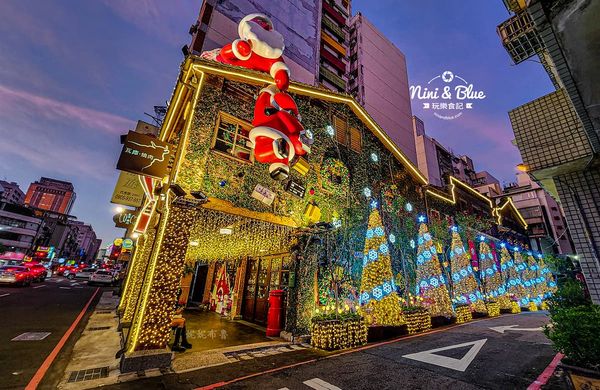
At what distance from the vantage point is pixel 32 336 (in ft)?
23.5

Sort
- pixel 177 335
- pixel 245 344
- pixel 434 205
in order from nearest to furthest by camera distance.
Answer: pixel 177 335, pixel 245 344, pixel 434 205

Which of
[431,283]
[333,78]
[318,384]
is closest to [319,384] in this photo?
[318,384]

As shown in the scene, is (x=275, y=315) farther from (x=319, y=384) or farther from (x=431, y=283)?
(x=431, y=283)

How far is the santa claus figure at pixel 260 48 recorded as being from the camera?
688 cm

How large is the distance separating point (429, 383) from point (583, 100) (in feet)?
17.6

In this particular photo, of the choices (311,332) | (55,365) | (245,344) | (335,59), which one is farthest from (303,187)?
(335,59)

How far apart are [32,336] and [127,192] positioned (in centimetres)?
650

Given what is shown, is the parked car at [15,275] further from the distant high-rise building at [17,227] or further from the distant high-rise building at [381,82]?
the distant high-rise building at [17,227]

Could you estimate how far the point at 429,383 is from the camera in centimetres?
479

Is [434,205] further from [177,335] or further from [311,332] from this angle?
[177,335]

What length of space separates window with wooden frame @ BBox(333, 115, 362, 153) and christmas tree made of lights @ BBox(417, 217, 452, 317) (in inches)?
234

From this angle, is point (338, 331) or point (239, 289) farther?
point (239, 289)

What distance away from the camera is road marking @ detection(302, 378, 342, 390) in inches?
182

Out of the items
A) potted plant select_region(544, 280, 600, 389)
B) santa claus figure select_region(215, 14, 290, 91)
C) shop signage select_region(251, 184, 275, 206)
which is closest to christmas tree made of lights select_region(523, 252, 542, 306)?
potted plant select_region(544, 280, 600, 389)
